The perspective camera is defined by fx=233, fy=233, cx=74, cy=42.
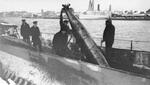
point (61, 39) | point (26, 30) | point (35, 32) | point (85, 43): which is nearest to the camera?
point (85, 43)

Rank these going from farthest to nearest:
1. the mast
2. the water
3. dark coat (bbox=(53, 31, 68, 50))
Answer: the water, dark coat (bbox=(53, 31, 68, 50)), the mast

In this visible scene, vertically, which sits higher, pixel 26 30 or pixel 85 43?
pixel 26 30

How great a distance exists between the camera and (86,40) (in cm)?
860

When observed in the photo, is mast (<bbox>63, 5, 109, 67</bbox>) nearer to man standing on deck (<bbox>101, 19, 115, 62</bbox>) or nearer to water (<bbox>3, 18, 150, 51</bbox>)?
man standing on deck (<bbox>101, 19, 115, 62</bbox>)

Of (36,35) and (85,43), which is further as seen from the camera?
(36,35)

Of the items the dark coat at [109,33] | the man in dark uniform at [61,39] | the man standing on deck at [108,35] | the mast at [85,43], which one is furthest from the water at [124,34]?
the mast at [85,43]

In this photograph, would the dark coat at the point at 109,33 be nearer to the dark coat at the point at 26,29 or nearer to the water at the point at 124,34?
the water at the point at 124,34

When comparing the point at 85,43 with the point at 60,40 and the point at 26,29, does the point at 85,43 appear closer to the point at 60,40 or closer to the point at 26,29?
the point at 60,40

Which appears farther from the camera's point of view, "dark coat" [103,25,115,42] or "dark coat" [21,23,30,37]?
"dark coat" [21,23,30,37]

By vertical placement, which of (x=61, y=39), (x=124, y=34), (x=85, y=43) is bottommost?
(x=124, y=34)

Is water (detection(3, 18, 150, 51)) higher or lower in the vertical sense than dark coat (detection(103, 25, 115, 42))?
lower

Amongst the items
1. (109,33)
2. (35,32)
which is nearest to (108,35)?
(109,33)

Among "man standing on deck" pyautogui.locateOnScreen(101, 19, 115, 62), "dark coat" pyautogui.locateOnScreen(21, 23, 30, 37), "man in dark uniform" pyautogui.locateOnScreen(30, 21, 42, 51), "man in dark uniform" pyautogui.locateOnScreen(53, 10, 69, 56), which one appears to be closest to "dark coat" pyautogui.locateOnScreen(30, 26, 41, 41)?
"man in dark uniform" pyautogui.locateOnScreen(30, 21, 42, 51)

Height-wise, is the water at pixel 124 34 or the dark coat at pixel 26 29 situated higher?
the dark coat at pixel 26 29
